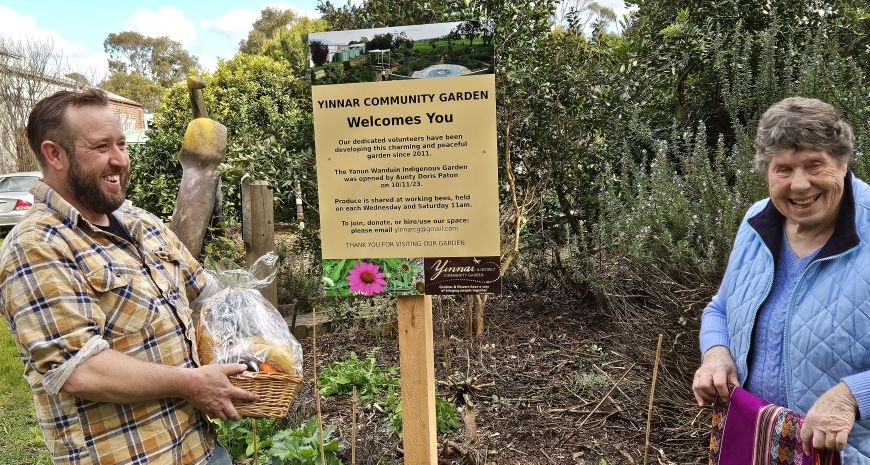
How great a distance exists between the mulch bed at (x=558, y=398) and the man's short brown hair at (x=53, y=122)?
2179 mm

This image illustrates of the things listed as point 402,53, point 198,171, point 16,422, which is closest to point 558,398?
point 402,53

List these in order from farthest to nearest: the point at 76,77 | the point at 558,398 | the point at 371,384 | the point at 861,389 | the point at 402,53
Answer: the point at 76,77 → the point at 371,384 → the point at 558,398 → the point at 402,53 → the point at 861,389

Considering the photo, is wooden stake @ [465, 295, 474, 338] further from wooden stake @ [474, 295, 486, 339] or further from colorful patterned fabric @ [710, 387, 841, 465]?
colorful patterned fabric @ [710, 387, 841, 465]

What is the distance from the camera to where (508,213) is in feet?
17.0

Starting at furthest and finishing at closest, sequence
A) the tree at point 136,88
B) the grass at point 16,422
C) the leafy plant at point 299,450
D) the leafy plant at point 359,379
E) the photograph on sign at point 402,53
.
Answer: the tree at point 136,88 → the leafy plant at point 359,379 → the grass at point 16,422 → the leafy plant at point 299,450 → the photograph on sign at point 402,53

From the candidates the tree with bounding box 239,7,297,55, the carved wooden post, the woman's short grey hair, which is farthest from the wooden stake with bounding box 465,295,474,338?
the tree with bounding box 239,7,297,55

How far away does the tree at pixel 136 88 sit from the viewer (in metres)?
32.3

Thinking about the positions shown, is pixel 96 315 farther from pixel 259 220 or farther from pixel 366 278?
pixel 259 220

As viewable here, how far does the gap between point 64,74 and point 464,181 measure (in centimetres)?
2009

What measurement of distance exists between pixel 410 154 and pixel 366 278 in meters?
0.51

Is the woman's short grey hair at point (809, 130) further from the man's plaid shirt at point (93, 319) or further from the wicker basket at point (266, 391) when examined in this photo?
the man's plaid shirt at point (93, 319)

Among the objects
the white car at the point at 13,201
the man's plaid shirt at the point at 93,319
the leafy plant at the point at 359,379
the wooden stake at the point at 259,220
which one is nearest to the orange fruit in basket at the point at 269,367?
the man's plaid shirt at the point at 93,319

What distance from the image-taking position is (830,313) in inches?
66.3

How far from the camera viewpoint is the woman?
1647 mm
